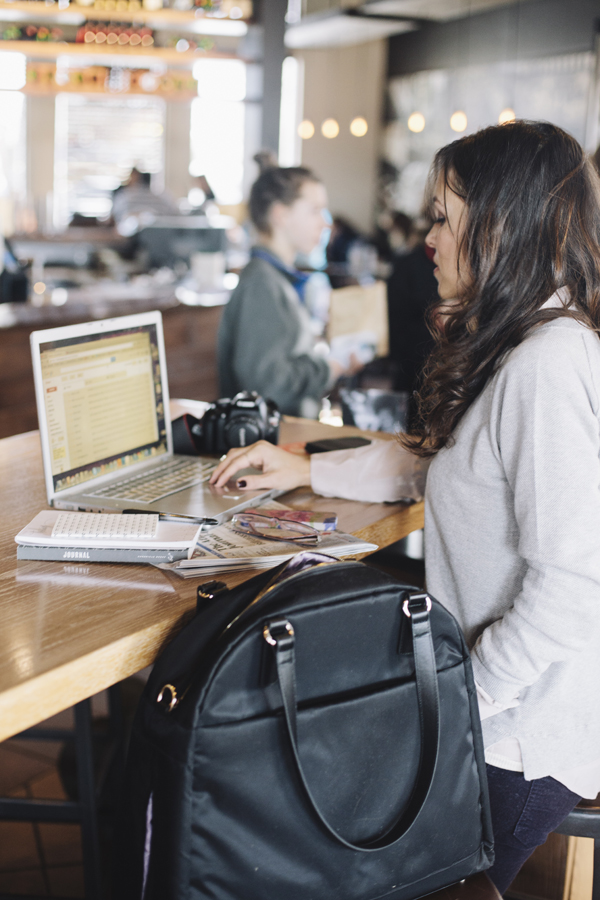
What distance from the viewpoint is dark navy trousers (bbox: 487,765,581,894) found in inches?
43.5

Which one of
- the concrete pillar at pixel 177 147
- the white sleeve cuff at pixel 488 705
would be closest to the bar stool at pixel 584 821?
the white sleeve cuff at pixel 488 705

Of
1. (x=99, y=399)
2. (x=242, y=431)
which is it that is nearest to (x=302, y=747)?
(x=99, y=399)

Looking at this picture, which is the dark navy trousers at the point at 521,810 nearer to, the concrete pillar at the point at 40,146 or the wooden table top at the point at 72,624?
the wooden table top at the point at 72,624

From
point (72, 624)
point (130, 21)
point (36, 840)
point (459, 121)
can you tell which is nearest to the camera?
point (72, 624)

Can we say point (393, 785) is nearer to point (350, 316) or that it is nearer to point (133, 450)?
point (133, 450)

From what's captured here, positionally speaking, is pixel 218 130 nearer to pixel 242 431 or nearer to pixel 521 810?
pixel 242 431

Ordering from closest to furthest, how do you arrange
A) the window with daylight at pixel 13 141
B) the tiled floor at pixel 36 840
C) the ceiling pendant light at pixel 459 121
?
the tiled floor at pixel 36 840 → the ceiling pendant light at pixel 459 121 → the window with daylight at pixel 13 141

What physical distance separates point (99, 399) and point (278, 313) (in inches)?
39.4

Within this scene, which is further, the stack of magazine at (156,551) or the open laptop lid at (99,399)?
the open laptop lid at (99,399)

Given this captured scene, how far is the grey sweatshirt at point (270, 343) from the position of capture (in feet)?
7.72

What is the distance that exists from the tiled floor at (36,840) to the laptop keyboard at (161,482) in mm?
856

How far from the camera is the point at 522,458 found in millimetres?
998

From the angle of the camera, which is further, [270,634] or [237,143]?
[237,143]

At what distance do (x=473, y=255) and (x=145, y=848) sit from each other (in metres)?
0.80
